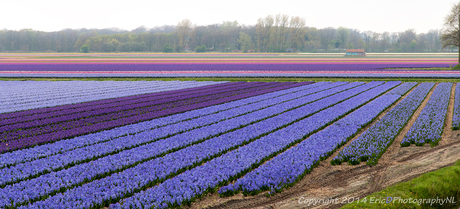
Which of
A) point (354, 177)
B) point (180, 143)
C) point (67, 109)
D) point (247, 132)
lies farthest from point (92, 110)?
point (354, 177)

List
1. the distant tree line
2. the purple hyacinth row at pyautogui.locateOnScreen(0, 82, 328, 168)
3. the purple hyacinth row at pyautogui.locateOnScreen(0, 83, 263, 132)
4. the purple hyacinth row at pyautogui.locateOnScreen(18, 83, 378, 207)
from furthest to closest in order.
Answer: the distant tree line < the purple hyacinth row at pyautogui.locateOnScreen(0, 83, 263, 132) < the purple hyacinth row at pyautogui.locateOnScreen(0, 82, 328, 168) < the purple hyacinth row at pyautogui.locateOnScreen(18, 83, 378, 207)

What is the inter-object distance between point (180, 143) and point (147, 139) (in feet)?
4.49

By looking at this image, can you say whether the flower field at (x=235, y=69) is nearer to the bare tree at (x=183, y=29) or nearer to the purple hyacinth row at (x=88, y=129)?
the purple hyacinth row at (x=88, y=129)

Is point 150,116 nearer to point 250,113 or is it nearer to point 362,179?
point 250,113

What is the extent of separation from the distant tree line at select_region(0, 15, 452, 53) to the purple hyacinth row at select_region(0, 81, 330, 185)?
4105 inches

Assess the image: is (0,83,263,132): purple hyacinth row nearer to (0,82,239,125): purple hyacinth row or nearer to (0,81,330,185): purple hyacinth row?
Result: (0,82,239,125): purple hyacinth row

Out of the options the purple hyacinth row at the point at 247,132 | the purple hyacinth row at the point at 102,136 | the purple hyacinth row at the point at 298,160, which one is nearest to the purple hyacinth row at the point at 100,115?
the purple hyacinth row at the point at 102,136

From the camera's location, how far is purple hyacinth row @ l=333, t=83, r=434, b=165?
1005 cm

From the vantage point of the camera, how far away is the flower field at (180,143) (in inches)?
305

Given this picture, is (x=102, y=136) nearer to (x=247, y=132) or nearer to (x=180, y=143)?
(x=180, y=143)

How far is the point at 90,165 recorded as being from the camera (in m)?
9.16

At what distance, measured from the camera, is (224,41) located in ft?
453

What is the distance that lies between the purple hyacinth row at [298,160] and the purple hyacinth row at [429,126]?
1820 mm

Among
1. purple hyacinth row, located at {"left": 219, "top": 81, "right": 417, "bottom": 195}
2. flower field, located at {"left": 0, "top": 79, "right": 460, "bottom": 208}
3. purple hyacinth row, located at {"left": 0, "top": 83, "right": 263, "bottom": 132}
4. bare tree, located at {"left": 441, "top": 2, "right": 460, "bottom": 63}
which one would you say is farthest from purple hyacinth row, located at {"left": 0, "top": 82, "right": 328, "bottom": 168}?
bare tree, located at {"left": 441, "top": 2, "right": 460, "bottom": 63}
